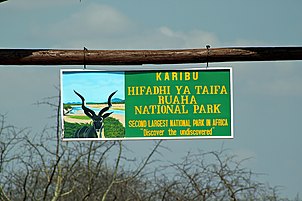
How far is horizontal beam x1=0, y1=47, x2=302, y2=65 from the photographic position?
25.6 ft

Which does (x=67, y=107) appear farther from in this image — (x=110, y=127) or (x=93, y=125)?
(x=110, y=127)

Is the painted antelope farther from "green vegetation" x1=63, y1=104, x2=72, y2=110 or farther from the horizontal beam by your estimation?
the horizontal beam

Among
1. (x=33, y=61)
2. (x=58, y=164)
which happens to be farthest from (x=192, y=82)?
(x=58, y=164)

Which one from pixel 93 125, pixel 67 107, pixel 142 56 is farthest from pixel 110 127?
pixel 142 56

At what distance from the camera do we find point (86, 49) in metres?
7.97

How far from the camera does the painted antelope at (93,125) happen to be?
7.70m

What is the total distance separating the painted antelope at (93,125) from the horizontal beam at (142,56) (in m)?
0.38

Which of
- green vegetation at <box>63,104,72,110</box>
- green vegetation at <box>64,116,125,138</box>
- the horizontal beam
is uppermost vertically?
the horizontal beam

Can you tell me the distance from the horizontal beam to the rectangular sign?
0.18m

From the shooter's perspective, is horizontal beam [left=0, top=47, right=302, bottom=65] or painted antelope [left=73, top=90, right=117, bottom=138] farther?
horizontal beam [left=0, top=47, right=302, bottom=65]

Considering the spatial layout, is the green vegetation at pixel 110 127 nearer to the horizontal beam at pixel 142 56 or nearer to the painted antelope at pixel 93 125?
the painted antelope at pixel 93 125

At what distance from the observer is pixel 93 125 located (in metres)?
7.72

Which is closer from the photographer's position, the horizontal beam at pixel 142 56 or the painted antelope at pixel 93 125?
the painted antelope at pixel 93 125

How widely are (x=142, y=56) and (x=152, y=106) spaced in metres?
0.51
